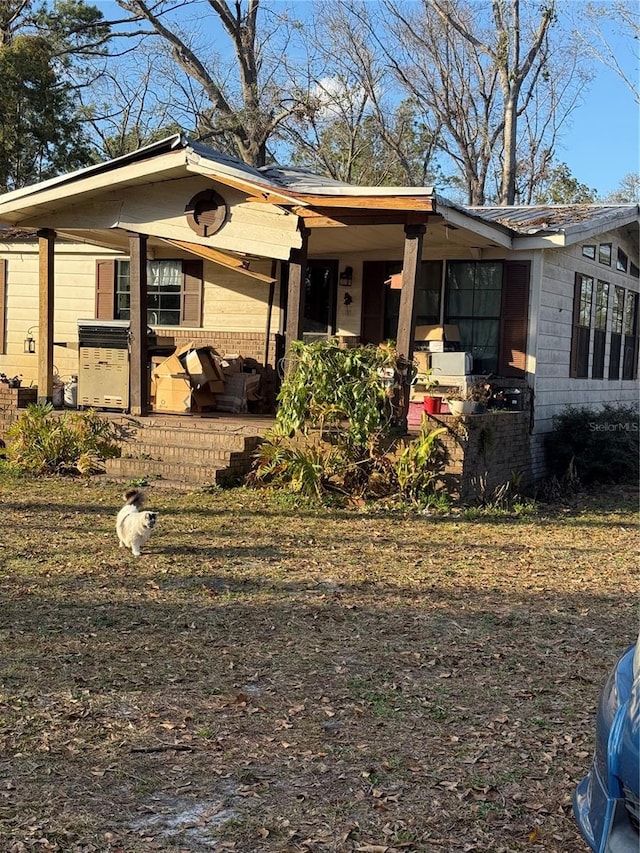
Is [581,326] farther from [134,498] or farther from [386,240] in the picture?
[134,498]

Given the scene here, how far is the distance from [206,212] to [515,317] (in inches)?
191

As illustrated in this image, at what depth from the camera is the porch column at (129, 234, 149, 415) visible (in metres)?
11.8

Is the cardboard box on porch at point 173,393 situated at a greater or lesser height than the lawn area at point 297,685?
greater

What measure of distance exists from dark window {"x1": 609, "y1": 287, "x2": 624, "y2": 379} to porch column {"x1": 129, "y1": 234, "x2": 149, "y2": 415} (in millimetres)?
8998

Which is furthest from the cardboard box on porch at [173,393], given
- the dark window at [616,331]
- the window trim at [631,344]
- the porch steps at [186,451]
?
the window trim at [631,344]

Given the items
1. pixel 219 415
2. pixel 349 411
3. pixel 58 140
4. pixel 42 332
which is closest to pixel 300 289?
pixel 349 411

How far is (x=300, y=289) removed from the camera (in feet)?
35.6

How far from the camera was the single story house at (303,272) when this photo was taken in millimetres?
10883

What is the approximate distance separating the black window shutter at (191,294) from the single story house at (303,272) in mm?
32

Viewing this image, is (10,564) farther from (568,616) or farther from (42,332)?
(42,332)

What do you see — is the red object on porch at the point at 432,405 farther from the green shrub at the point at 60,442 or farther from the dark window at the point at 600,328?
the dark window at the point at 600,328

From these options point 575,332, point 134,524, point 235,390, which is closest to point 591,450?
point 575,332

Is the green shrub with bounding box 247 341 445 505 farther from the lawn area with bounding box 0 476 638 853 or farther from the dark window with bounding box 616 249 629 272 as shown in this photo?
the dark window with bounding box 616 249 629 272

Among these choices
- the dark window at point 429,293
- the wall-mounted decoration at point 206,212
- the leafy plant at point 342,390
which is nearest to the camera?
the leafy plant at point 342,390
